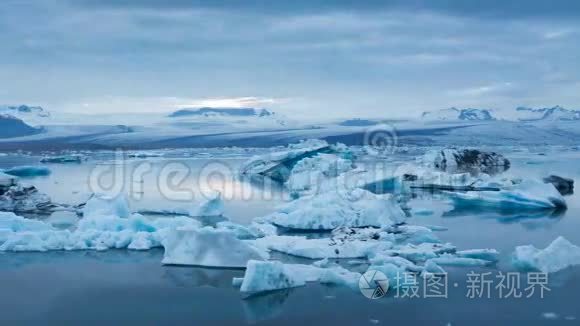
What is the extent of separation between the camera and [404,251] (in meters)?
5.25

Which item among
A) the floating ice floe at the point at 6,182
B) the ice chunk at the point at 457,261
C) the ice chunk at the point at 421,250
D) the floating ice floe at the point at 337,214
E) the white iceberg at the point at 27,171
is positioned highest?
the floating ice floe at the point at 6,182

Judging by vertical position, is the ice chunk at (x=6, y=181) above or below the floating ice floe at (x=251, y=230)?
above

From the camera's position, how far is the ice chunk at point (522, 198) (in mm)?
8094

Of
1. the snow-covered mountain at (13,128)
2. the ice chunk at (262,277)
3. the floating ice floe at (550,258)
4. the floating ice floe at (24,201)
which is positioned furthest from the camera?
the snow-covered mountain at (13,128)

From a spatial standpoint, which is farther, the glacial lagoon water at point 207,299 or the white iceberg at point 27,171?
the white iceberg at point 27,171

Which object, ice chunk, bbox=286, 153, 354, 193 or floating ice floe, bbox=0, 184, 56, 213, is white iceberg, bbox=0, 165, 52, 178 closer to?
ice chunk, bbox=286, 153, 354, 193

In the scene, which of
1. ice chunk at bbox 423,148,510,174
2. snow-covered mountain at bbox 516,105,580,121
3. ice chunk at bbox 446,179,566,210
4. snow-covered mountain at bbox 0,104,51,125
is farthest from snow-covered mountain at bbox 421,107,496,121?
ice chunk at bbox 446,179,566,210

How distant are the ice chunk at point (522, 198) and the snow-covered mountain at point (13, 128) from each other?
3847 centimetres

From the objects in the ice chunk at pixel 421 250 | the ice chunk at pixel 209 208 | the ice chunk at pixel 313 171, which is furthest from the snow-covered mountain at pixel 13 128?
the ice chunk at pixel 421 250

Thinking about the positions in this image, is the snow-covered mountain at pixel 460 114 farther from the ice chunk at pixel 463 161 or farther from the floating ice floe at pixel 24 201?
the floating ice floe at pixel 24 201

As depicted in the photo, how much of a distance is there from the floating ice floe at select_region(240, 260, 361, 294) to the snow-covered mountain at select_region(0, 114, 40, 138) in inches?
1613

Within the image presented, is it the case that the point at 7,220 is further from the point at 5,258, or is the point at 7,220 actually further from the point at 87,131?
the point at 87,131

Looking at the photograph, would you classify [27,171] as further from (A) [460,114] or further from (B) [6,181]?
(A) [460,114]

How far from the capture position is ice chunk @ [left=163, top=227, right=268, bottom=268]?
198 inches
